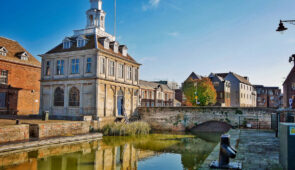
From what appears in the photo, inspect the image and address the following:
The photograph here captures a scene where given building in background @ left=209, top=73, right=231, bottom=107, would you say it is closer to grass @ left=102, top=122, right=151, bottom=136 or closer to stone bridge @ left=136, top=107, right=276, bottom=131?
stone bridge @ left=136, top=107, right=276, bottom=131

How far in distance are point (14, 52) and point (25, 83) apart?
415cm

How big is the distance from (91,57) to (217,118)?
51.2 feet

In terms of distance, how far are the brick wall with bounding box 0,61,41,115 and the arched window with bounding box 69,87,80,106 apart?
23.6 ft

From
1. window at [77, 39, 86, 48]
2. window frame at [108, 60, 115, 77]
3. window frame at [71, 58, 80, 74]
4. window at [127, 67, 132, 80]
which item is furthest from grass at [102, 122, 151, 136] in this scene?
window at [77, 39, 86, 48]

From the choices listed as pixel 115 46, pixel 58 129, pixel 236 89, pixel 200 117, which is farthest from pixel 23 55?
pixel 236 89

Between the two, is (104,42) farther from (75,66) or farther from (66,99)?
(66,99)

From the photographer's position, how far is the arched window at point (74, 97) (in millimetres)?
26078

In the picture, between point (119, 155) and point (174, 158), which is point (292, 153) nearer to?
point (174, 158)

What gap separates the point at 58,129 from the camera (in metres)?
19.3

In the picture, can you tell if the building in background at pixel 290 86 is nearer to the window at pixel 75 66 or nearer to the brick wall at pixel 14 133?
the window at pixel 75 66

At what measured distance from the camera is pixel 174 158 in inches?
583

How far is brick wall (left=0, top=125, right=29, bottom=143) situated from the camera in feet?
49.5

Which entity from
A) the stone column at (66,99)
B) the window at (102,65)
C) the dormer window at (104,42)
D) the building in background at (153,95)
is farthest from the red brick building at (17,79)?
the building in background at (153,95)

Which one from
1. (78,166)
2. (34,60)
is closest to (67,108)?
(34,60)
